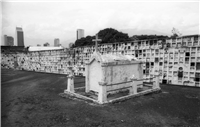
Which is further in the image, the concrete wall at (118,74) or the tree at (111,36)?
the tree at (111,36)

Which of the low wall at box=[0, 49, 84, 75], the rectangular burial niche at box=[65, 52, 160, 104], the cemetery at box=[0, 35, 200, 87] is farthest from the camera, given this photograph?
the low wall at box=[0, 49, 84, 75]

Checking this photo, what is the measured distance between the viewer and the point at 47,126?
12.9 feet

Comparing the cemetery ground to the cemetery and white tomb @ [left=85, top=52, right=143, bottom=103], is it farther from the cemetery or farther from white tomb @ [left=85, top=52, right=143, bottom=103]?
the cemetery

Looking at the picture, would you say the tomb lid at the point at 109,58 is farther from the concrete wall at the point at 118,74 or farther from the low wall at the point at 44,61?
the low wall at the point at 44,61

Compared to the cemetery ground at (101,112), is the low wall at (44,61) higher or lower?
higher

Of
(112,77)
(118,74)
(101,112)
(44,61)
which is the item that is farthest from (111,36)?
(101,112)

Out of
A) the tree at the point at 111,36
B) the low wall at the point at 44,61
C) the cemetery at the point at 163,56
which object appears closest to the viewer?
the cemetery at the point at 163,56

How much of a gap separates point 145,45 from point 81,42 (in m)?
27.5

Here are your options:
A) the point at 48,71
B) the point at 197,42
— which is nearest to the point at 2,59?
the point at 48,71

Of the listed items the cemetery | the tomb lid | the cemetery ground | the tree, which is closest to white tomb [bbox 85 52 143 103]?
the tomb lid

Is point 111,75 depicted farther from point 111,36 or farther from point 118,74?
point 111,36

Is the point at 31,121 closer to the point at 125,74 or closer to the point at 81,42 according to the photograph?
the point at 125,74

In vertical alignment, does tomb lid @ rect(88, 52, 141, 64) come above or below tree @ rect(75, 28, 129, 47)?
below

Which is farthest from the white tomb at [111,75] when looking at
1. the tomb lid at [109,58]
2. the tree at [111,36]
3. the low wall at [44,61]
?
the tree at [111,36]
